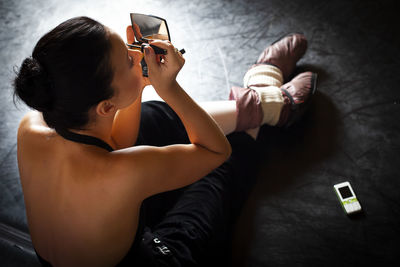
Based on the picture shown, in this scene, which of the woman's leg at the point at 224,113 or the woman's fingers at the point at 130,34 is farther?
the woman's leg at the point at 224,113

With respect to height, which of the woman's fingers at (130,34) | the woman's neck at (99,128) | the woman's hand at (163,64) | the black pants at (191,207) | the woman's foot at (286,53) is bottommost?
the black pants at (191,207)

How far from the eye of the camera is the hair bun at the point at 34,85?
56 centimetres

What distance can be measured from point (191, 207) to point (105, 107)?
0.40m

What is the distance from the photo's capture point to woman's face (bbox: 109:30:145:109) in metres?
0.61

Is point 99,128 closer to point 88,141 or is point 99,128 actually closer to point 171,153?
point 88,141

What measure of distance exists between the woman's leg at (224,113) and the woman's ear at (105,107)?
433 millimetres

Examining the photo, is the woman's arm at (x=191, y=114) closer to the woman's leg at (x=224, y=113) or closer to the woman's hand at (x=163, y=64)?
the woman's hand at (x=163, y=64)

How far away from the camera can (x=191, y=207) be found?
0.88 metres

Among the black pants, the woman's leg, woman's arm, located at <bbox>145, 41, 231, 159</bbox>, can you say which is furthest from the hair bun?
the woman's leg

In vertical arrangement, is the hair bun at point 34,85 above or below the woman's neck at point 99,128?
above

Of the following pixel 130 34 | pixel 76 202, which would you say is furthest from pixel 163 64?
pixel 76 202

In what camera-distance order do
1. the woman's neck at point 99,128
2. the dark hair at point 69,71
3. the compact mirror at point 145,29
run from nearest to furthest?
the dark hair at point 69,71 < the woman's neck at point 99,128 < the compact mirror at point 145,29

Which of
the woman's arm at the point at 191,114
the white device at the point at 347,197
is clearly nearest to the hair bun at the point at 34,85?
the woman's arm at the point at 191,114

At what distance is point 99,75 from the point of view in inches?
22.9
